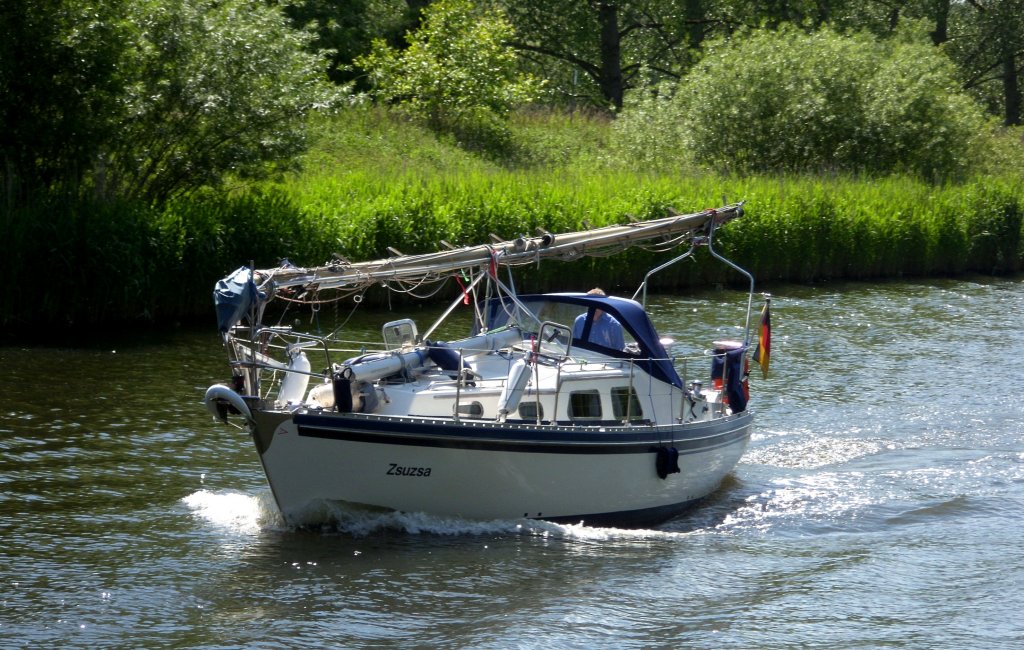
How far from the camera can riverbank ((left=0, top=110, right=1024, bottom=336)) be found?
24.8 m

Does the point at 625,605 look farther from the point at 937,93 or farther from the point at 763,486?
the point at 937,93

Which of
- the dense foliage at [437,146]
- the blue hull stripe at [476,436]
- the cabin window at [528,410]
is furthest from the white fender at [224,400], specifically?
the dense foliage at [437,146]

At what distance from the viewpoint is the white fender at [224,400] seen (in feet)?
42.5

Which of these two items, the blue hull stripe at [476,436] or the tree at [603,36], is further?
the tree at [603,36]

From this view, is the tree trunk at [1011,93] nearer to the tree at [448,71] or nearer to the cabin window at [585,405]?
the tree at [448,71]

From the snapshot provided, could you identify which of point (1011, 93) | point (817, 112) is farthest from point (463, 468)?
point (1011, 93)

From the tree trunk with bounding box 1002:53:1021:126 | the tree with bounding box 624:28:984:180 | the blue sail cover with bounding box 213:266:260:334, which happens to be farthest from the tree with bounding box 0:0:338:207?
the tree trunk with bounding box 1002:53:1021:126

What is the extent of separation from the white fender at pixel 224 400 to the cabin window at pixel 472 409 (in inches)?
95.1

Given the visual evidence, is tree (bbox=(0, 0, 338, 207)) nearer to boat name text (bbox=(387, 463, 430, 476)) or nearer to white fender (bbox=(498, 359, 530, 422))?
boat name text (bbox=(387, 463, 430, 476))

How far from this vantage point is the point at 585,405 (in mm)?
14727

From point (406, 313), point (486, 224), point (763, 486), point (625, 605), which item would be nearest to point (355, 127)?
point (486, 224)

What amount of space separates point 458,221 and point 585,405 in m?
16.0

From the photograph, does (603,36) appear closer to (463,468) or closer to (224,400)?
(463,468)

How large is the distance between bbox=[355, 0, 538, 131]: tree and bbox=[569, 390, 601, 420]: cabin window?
1146 inches
